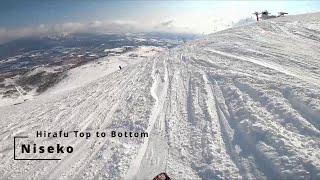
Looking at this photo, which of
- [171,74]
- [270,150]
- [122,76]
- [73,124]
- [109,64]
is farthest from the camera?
[109,64]

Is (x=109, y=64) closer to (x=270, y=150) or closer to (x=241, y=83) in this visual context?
(x=241, y=83)

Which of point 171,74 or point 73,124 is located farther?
point 171,74

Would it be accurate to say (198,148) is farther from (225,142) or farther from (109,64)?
(109,64)

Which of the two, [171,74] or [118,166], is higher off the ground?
[171,74]

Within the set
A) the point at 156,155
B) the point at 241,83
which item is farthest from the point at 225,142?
the point at 241,83

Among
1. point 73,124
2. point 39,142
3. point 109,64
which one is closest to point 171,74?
point 73,124

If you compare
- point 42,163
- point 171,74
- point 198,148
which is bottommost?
point 42,163

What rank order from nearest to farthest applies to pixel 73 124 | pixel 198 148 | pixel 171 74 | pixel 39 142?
pixel 198 148 < pixel 39 142 < pixel 73 124 < pixel 171 74
